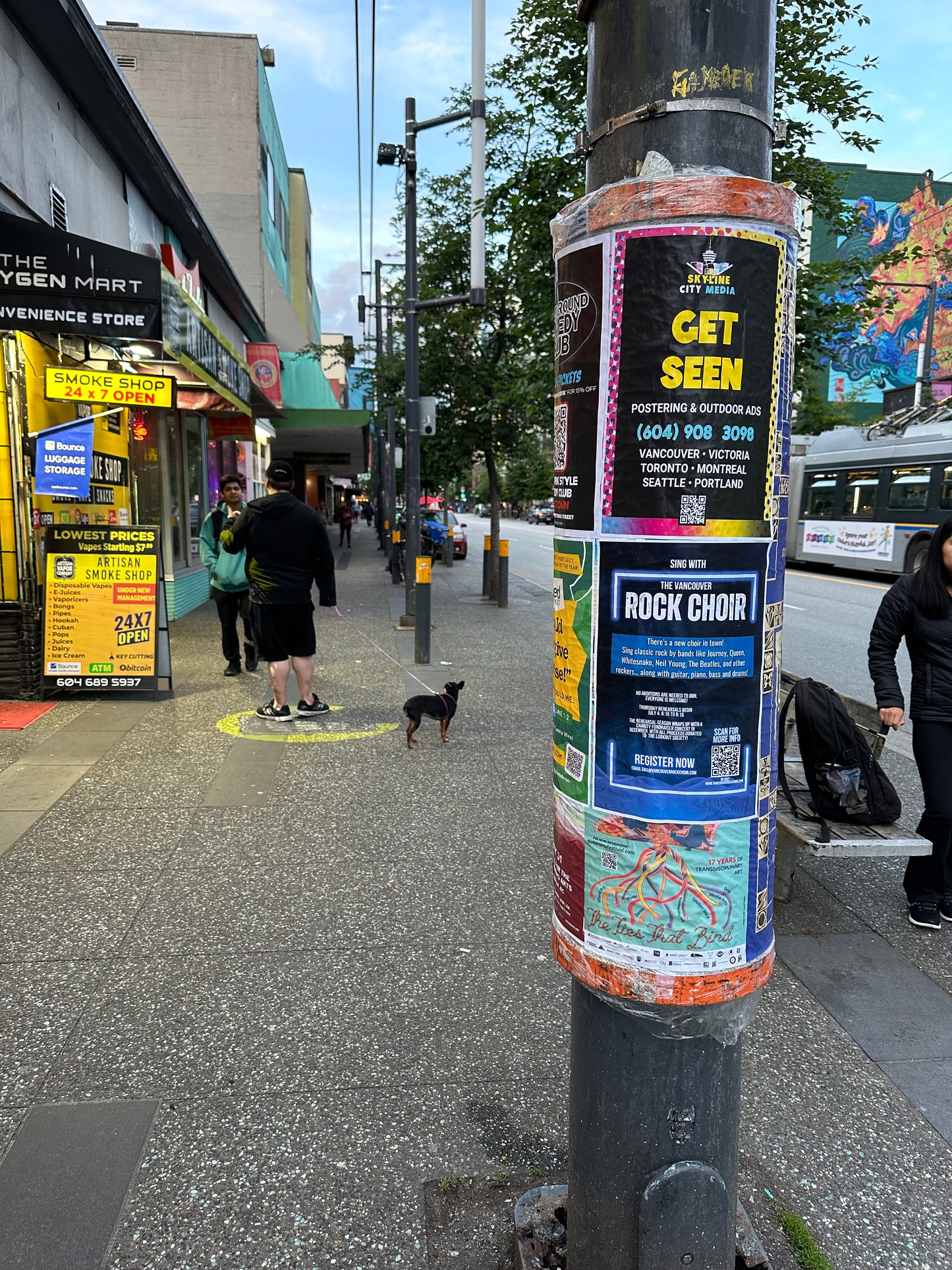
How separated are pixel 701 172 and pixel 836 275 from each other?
7.26 metres

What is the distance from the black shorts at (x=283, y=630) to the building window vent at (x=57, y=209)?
4.78 meters

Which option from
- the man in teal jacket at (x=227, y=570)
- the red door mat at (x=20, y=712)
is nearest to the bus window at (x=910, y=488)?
the man in teal jacket at (x=227, y=570)

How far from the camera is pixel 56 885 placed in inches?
177

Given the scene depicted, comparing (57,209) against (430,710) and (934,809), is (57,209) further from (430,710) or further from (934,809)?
(934,809)

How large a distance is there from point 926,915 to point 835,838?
71 cm

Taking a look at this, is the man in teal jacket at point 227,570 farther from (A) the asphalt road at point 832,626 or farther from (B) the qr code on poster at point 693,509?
(B) the qr code on poster at point 693,509

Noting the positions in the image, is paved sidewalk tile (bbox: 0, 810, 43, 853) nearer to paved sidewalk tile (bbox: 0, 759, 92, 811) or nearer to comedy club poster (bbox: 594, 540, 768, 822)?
paved sidewalk tile (bbox: 0, 759, 92, 811)

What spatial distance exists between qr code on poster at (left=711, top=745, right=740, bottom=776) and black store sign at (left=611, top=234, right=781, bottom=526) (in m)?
0.46

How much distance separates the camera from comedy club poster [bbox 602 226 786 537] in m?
1.71

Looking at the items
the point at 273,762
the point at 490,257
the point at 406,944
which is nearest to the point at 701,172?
the point at 406,944

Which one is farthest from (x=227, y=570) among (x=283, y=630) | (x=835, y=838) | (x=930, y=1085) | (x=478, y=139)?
(x=930, y=1085)

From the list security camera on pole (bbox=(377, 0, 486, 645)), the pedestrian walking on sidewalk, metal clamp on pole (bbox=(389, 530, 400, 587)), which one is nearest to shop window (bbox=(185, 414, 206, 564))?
metal clamp on pole (bbox=(389, 530, 400, 587))

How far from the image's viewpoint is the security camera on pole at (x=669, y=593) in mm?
1720

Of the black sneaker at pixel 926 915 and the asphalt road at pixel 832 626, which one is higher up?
the asphalt road at pixel 832 626
